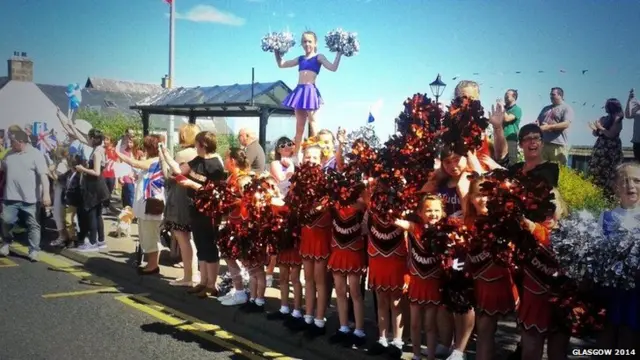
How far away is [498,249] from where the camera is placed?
370 cm

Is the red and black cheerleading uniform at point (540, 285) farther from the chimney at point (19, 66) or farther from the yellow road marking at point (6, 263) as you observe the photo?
the chimney at point (19, 66)

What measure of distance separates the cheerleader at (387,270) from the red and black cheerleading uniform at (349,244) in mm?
186

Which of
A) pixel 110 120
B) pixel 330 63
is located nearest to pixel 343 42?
pixel 330 63

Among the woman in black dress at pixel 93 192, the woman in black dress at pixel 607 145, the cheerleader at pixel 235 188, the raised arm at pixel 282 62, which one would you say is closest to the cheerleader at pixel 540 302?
the cheerleader at pixel 235 188

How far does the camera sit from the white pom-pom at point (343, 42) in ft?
23.1

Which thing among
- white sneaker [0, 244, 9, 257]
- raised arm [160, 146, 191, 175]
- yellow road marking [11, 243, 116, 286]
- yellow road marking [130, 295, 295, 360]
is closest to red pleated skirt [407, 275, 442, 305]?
yellow road marking [130, 295, 295, 360]

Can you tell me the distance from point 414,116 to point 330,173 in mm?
947

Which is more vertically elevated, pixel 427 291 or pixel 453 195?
pixel 453 195

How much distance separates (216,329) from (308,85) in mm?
3461

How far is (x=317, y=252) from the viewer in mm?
5113

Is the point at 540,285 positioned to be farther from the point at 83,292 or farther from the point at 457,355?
the point at 83,292

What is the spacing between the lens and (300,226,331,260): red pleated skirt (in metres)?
5.11

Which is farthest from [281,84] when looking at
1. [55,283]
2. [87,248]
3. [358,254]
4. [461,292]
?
[461,292]

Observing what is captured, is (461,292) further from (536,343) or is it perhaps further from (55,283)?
(55,283)
